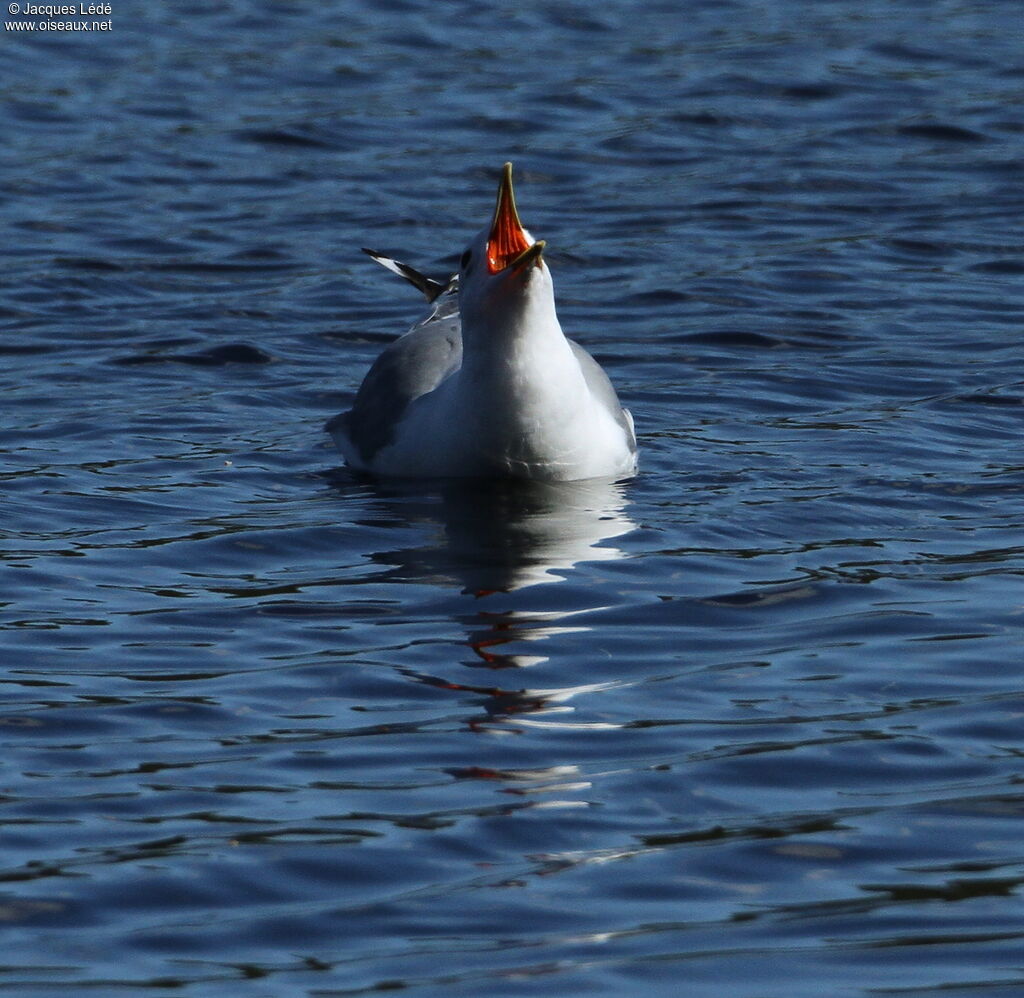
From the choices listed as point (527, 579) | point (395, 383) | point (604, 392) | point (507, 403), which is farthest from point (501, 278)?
point (527, 579)

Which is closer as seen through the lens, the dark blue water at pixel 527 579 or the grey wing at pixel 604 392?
the dark blue water at pixel 527 579

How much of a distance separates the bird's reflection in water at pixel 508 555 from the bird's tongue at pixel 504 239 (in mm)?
931

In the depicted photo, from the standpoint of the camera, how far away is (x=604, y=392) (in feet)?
30.8

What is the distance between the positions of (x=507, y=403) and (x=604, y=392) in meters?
0.74

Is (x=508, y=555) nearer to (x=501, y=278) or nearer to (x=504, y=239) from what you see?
(x=501, y=278)

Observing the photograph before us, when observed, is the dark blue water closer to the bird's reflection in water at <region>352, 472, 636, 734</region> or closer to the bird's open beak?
the bird's reflection in water at <region>352, 472, 636, 734</region>

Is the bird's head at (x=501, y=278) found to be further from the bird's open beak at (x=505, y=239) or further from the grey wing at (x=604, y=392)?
the grey wing at (x=604, y=392)

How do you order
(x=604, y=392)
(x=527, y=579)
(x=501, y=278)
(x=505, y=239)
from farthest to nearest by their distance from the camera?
1. (x=604, y=392)
2. (x=505, y=239)
3. (x=501, y=278)
4. (x=527, y=579)

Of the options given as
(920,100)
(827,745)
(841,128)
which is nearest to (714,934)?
(827,745)

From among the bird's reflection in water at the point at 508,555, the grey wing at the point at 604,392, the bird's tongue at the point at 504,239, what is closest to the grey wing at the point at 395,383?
the bird's reflection in water at the point at 508,555

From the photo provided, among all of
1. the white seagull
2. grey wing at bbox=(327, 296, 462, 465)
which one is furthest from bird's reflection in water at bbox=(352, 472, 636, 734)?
grey wing at bbox=(327, 296, 462, 465)

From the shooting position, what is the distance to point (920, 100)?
1764cm

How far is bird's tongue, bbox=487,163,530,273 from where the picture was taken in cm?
862

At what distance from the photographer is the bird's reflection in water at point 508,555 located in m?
6.14
